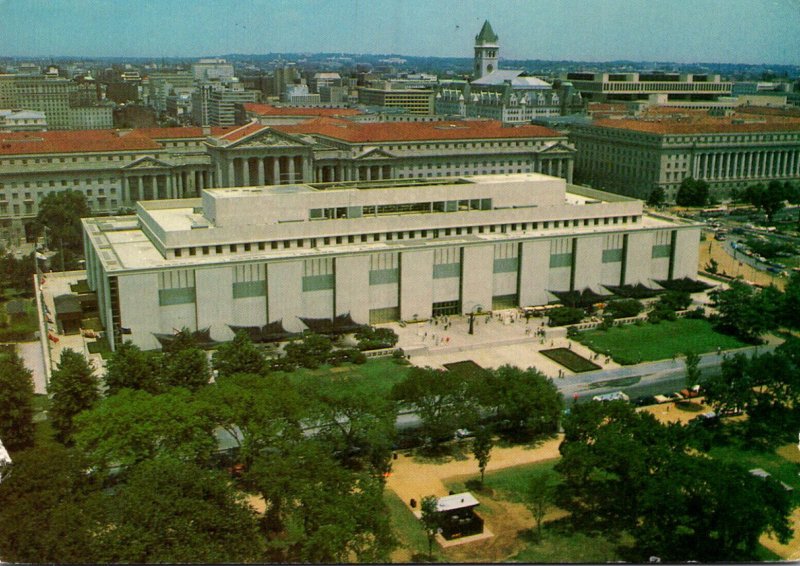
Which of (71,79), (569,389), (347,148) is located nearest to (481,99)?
(347,148)

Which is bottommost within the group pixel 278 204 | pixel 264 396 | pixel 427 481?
pixel 427 481

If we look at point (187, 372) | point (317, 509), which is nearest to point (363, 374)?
point (187, 372)

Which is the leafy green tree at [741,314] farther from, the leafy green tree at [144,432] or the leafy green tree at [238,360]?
the leafy green tree at [144,432]

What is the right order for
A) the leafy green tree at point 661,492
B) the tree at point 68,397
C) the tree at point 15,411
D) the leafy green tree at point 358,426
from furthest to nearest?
the tree at point 68,397 < the tree at point 15,411 < the leafy green tree at point 358,426 < the leafy green tree at point 661,492

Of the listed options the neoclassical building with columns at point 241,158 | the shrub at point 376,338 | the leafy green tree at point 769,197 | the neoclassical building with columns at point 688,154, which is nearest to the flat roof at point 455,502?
the shrub at point 376,338

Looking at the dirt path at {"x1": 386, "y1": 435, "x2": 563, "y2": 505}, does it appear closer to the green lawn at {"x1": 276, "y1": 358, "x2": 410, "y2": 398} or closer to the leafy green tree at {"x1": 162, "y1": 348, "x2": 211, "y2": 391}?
the green lawn at {"x1": 276, "y1": 358, "x2": 410, "y2": 398}

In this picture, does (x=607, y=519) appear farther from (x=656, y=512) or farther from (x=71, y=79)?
(x=71, y=79)

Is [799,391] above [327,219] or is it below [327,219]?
below
